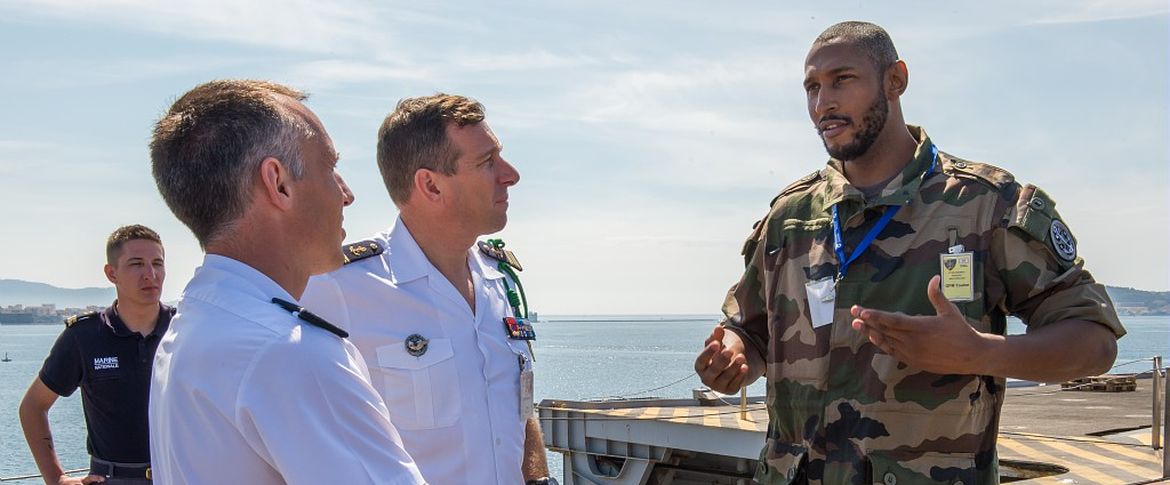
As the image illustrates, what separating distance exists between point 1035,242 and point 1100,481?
578cm

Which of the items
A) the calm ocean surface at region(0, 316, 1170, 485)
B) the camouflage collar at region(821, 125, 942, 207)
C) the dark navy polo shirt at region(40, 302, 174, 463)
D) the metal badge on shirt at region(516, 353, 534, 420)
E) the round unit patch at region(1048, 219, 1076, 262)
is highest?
the camouflage collar at region(821, 125, 942, 207)

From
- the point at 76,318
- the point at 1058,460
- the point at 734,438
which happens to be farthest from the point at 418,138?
the point at 734,438

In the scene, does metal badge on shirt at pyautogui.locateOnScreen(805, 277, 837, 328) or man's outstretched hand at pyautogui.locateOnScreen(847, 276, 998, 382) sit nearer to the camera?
man's outstretched hand at pyautogui.locateOnScreen(847, 276, 998, 382)

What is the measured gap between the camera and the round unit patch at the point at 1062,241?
9.29 ft

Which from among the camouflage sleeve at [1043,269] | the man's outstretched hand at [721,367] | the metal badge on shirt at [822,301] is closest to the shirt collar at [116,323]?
the man's outstretched hand at [721,367]

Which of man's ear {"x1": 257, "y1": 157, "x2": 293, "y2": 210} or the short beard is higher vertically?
the short beard

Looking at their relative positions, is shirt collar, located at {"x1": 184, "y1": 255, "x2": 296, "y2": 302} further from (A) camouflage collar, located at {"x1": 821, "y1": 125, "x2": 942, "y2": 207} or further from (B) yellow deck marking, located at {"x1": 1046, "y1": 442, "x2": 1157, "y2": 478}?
(B) yellow deck marking, located at {"x1": 1046, "y1": 442, "x2": 1157, "y2": 478}

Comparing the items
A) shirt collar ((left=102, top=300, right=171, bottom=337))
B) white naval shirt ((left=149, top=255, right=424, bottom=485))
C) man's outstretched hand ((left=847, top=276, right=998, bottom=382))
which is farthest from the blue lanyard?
shirt collar ((left=102, top=300, right=171, bottom=337))

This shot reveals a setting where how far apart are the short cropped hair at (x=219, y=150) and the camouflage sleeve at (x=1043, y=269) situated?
1.81 metres

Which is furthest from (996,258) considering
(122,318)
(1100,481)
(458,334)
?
(1100,481)

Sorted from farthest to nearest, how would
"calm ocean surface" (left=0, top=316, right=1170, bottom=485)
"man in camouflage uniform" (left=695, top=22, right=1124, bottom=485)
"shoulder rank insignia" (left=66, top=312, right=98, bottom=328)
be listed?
"calm ocean surface" (left=0, top=316, right=1170, bottom=485), "shoulder rank insignia" (left=66, top=312, right=98, bottom=328), "man in camouflage uniform" (left=695, top=22, right=1124, bottom=485)

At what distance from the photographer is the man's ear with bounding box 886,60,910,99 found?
10.5 ft

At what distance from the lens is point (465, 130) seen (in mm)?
3432

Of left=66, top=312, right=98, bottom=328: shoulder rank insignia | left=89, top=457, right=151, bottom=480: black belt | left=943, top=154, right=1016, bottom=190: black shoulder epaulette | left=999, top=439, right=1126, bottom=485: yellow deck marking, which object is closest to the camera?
left=943, top=154, right=1016, bottom=190: black shoulder epaulette
